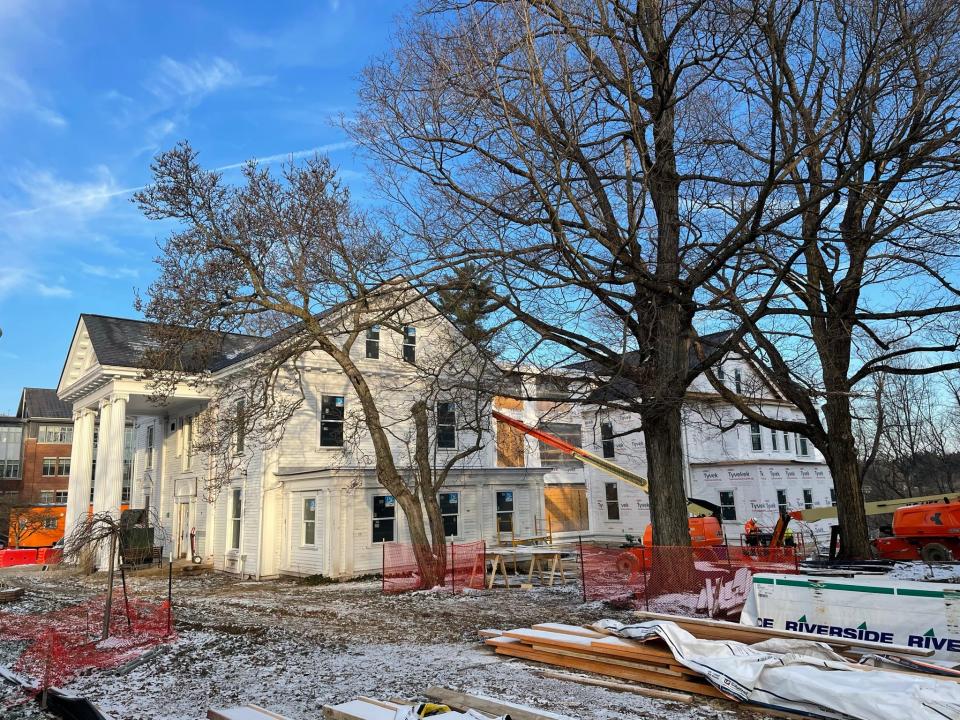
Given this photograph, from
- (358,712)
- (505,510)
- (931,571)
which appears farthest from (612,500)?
(358,712)

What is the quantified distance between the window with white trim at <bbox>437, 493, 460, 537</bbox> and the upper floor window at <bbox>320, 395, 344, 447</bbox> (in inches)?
158

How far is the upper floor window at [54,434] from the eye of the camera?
226ft

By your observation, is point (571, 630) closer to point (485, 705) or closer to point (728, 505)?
point (485, 705)

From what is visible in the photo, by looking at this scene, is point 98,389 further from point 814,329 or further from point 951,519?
point 951,519

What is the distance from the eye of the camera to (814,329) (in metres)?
16.6

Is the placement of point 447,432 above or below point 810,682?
above

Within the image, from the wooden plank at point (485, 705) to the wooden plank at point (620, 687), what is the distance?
1.42m

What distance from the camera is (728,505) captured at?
101ft

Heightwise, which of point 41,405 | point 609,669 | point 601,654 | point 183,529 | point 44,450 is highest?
point 41,405

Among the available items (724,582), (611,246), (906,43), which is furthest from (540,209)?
(724,582)

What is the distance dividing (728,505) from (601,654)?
24.6 meters

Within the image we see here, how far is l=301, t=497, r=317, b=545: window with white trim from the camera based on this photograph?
21.2m

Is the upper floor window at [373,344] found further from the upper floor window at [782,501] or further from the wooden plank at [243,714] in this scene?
the upper floor window at [782,501]

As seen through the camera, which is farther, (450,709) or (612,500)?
(612,500)
